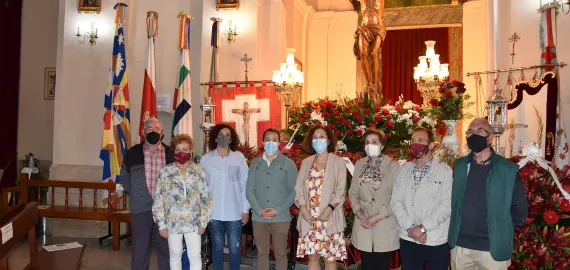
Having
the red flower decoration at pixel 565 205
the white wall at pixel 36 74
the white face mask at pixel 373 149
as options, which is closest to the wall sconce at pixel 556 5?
the red flower decoration at pixel 565 205

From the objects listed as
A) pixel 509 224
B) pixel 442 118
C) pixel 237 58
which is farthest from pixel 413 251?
pixel 237 58

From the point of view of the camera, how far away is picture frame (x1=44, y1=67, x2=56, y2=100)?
11680mm

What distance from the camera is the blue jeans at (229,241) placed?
4.88m

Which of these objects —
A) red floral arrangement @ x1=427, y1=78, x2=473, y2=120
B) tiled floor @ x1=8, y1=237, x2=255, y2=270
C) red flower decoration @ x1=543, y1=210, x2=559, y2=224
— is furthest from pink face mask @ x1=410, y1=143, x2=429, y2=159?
tiled floor @ x1=8, y1=237, x2=255, y2=270

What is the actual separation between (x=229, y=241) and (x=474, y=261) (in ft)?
7.52

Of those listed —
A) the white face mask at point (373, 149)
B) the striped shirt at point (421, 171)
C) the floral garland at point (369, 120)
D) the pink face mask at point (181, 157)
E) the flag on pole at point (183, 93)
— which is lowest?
the striped shirt at point (421, 171)

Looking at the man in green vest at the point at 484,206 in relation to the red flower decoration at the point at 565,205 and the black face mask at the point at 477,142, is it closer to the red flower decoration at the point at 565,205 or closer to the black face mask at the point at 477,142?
the black face mask at the point at 477,142

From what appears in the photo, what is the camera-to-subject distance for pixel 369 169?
4301 millimetres

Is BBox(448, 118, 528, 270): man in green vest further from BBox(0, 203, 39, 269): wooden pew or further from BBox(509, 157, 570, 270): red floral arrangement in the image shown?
BBox(0, 203, 39, 269): wooden pew

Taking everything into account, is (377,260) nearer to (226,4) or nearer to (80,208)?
(80,208)

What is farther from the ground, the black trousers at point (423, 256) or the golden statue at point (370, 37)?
the golden statue at point (370, 37)

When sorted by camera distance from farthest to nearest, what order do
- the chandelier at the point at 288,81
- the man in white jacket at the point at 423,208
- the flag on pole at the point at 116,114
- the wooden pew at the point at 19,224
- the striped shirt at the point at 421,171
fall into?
the chandelier at the point at 288,81, the flag on pole at the point at 116,114, the striped shirt at the point at 421,171, the man in white jacket at the point at 423,208, the wooden pew at the point at 19,224

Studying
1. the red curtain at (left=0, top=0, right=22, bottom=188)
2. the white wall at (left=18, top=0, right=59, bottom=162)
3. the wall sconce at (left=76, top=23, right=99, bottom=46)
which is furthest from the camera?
the white wall at (left=18, top=0, right=59, bottom=162)

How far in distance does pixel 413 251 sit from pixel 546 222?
1.19m
